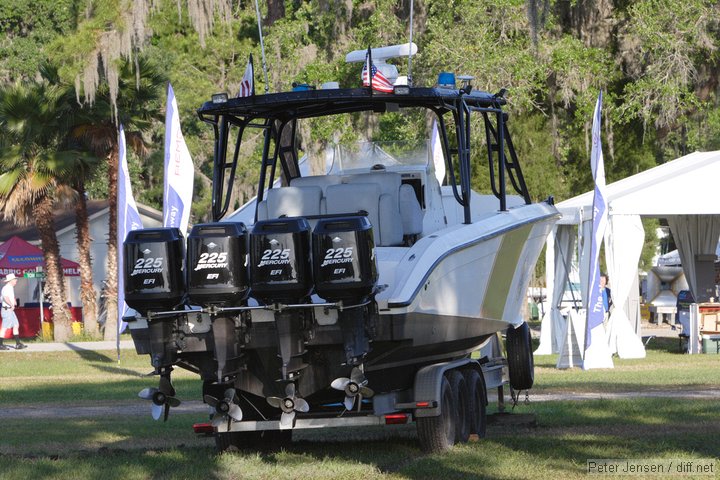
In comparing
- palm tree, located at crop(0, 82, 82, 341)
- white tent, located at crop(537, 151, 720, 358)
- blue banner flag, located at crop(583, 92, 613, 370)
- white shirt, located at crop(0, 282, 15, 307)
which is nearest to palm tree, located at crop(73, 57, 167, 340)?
palm tree, located at crop(0, 82, 82, 341)

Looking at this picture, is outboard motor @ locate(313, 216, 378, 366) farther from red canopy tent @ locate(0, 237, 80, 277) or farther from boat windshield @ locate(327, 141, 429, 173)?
red canopy tent @ locate(0, 237, 80, 277)

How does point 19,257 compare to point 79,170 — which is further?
point 19,257

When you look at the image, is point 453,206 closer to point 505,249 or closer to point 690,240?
point 505,249

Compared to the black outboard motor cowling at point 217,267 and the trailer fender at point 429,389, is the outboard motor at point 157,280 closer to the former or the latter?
the black outboard motor cowling at point 217,267

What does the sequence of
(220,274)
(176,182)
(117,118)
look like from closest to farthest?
(220,274)
(176,182)
(117,118)

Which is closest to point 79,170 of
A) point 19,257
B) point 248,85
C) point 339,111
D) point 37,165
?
point 37,165

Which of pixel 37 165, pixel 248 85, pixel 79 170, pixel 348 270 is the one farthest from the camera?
pixel 79 170

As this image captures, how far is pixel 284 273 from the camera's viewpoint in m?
8.23

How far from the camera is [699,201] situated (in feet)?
65.3

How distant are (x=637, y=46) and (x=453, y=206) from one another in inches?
631

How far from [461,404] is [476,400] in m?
0.42

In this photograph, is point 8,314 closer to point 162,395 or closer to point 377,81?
point 377,81

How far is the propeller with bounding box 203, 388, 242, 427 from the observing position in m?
8.95

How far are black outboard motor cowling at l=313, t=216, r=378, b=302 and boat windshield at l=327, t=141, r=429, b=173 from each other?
10.8 ft
